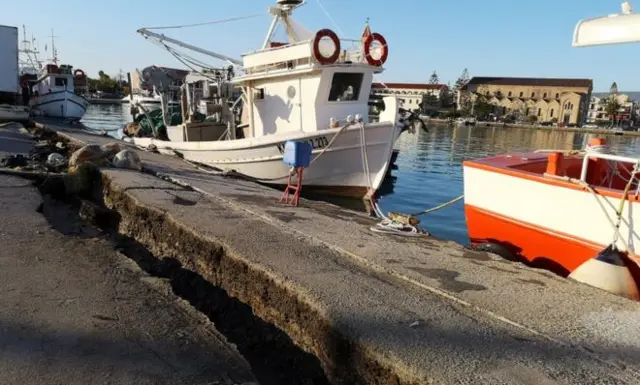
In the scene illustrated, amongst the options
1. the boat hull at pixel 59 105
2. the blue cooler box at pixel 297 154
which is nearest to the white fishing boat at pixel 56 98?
the boat hull at pixel 59 105

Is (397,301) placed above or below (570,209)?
below

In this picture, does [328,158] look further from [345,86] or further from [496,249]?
[496,249]

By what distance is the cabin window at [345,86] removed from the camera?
11.3 meters

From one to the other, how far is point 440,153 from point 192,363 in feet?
84.7


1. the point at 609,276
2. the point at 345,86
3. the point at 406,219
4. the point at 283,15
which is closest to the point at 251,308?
the point at 406,219

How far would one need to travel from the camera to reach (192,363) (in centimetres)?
259

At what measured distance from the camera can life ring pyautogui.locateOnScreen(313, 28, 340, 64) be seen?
10500 millimetres

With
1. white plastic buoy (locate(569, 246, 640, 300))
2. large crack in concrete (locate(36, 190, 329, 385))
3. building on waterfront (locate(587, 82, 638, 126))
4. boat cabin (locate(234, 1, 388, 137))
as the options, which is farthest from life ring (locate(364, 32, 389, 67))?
building on waterfront (locate(587, 82, 638, 126))

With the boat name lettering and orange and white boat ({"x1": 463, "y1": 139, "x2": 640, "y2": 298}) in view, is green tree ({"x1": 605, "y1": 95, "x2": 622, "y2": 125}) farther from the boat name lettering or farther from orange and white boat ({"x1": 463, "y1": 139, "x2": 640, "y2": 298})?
orange and white boat ({"x1": 463, "y1": 139, "x2": 640, "y2": 298})

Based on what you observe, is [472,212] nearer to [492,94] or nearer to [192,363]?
[192,363]

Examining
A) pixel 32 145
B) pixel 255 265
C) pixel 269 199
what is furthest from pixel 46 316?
pixel 32 145

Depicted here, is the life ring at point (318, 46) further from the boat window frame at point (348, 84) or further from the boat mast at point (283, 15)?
the boat mast at point (283, 15)

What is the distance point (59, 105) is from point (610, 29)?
97.6ft

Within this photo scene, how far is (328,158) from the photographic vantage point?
35.8ft
